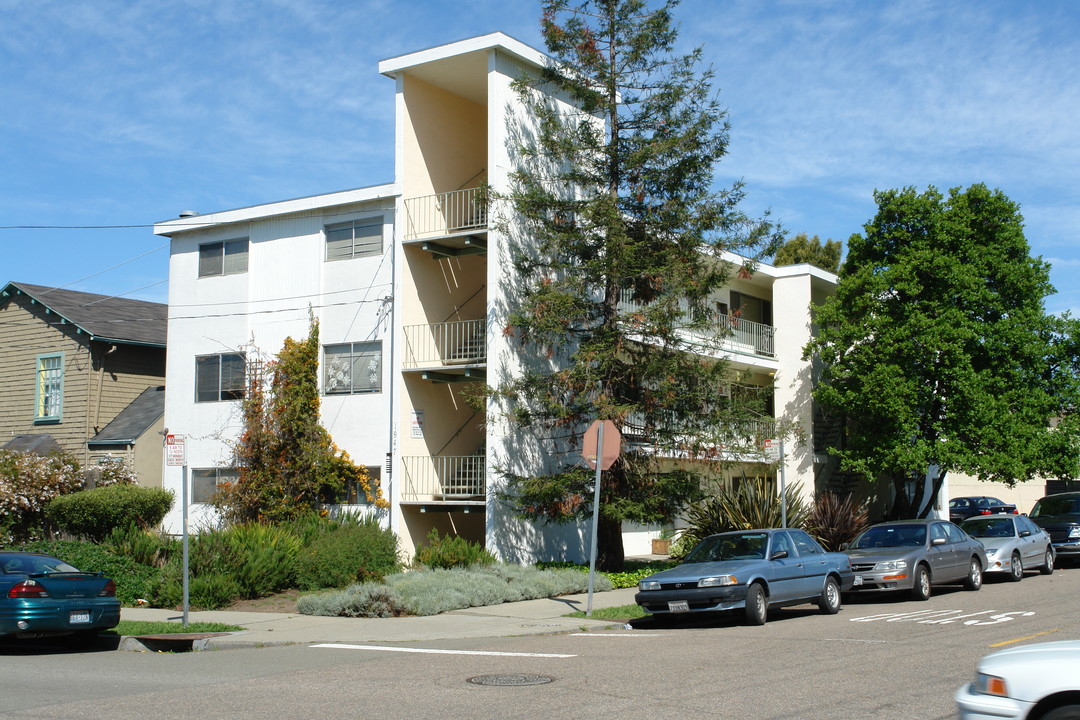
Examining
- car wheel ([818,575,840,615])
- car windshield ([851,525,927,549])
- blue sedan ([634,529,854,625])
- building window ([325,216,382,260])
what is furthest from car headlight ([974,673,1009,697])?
building window ([325,216,382,260])

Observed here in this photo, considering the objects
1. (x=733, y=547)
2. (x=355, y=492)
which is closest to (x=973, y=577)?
(x=733, y=547)

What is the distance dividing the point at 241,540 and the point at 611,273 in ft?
27.7

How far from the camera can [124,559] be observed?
18.3 m

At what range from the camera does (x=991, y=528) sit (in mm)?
22078

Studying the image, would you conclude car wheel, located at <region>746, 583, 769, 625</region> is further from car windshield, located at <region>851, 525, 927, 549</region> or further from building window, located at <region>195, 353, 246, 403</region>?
building window, located at <region>195, 353, 246, 403</region>

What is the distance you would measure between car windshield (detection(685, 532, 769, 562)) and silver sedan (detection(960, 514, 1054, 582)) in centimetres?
730

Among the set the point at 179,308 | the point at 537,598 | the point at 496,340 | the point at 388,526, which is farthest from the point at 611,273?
the point at 179,308

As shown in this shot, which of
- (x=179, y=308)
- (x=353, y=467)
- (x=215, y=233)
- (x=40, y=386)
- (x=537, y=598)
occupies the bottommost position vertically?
(x=537, y=598)

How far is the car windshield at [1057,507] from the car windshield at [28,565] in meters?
23.1

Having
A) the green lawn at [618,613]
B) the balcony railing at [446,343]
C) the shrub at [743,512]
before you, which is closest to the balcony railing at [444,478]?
the balcony railing at [446,343]

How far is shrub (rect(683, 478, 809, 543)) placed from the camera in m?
23.4

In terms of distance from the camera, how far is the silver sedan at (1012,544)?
20.8 meters

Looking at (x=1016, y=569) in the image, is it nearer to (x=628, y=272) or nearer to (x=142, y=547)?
(x=628, y=272)

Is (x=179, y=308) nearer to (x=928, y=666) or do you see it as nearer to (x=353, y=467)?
(x=353, y=467)
